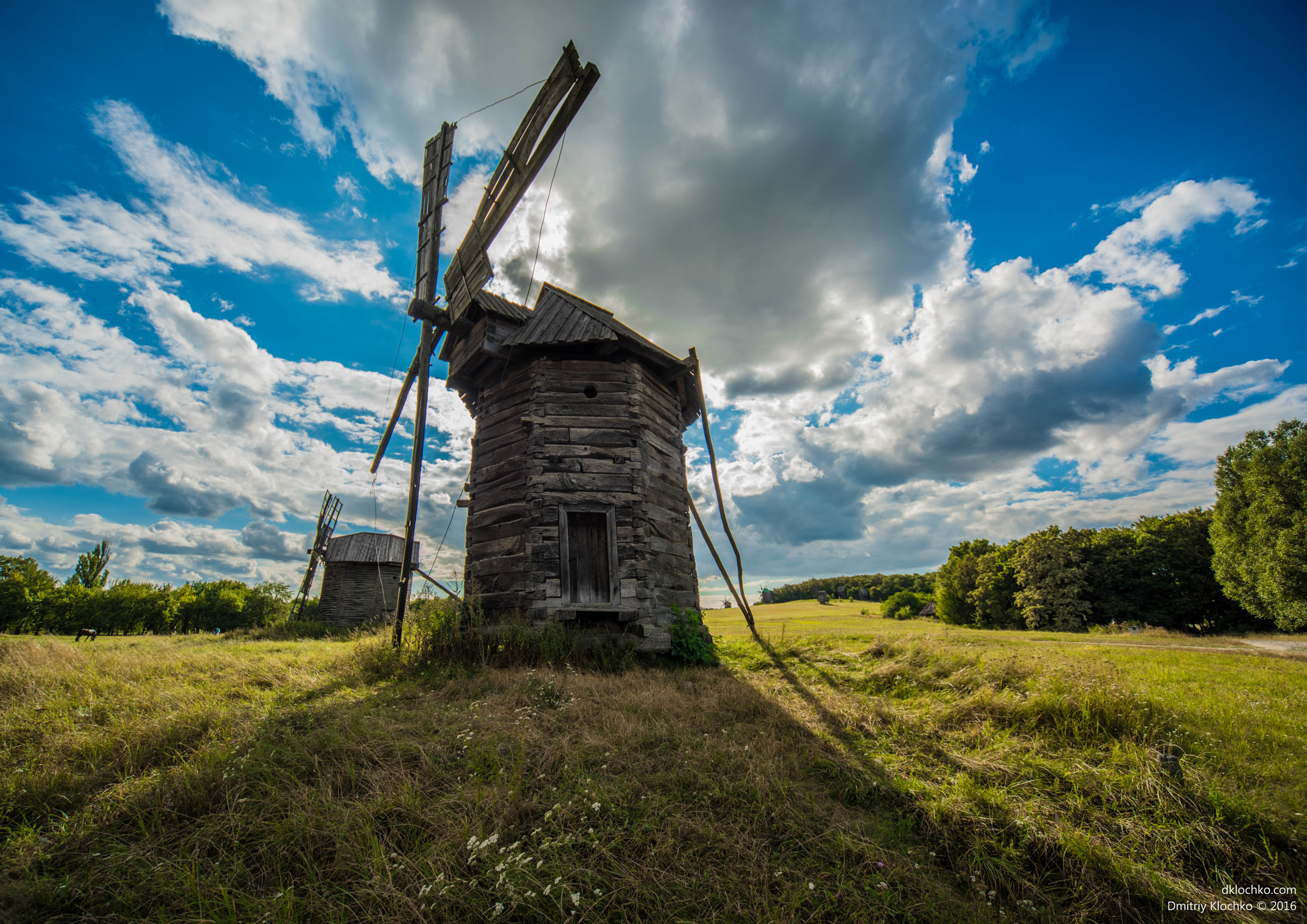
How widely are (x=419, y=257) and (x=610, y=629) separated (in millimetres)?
9771

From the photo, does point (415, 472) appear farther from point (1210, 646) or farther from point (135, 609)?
point (135, 609)

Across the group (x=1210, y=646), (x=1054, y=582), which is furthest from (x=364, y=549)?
(x=1054, y=582)

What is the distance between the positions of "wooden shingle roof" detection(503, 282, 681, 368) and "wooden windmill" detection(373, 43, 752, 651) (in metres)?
0.04

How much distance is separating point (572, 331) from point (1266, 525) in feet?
109

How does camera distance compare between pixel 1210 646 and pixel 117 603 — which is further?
pixel 117 603

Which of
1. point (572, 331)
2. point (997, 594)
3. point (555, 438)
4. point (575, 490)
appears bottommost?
point (997, 594)

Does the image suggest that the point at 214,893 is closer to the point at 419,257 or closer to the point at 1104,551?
the point at 419,257

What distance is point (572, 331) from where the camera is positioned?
10.4 metres

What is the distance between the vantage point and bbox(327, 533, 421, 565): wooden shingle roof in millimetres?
25531

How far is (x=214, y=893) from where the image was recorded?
2.50m

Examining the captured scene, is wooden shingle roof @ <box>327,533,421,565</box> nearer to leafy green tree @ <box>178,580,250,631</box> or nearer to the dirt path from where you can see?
leafy green tree @ <box>178,580,250,631</box>

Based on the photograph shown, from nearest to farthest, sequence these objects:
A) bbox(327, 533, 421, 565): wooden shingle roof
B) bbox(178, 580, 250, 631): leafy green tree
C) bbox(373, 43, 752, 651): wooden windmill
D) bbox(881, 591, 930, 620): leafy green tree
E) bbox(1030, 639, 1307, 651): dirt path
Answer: bbox(373, 43, 752, 651): wooden windmill < bbox(1030, 639, 1307, 651): dirt path < bbox(327, 533, 421, 565): wooden shingle roof < bbox(178, 580, 250, 631): leafy green tree < bbox(881, 591, 930, 620): leafy green tree

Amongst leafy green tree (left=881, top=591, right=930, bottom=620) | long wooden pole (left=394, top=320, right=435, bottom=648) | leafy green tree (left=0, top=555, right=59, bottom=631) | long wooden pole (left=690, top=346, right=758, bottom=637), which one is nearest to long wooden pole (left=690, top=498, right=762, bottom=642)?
long wooden pole (left=690, top=346, right=758, bottom=637)

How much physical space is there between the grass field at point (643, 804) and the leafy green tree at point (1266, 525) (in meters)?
25.7
